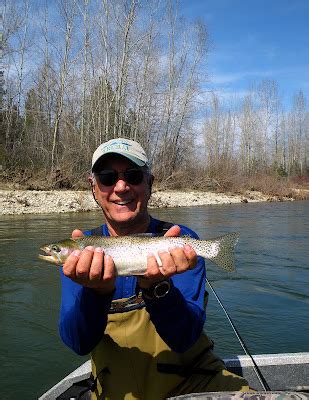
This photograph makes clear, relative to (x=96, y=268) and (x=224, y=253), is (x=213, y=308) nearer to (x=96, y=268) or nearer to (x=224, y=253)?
(x=224, y=253)

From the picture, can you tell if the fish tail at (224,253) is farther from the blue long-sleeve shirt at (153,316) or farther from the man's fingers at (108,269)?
the man's fingers at (108,269)

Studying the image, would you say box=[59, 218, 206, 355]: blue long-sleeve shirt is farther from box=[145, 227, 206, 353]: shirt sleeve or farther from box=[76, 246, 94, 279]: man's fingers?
box=[76, 246, 94, 279]: man's fingers

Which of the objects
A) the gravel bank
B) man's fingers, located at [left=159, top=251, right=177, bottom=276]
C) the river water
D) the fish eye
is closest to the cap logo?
the fish eye

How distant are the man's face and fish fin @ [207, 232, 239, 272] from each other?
0.52 meters

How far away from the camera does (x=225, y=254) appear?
9.12 ft

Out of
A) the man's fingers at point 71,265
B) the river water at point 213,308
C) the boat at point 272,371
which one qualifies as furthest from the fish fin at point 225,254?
the river water at point 213,308

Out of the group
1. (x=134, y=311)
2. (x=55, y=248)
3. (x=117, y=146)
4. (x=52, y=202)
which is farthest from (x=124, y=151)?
(x=52, y=202)

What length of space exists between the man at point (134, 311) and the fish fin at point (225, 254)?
0.40 feet

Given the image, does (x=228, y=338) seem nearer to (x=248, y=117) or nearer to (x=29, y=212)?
(x=29, y=212)

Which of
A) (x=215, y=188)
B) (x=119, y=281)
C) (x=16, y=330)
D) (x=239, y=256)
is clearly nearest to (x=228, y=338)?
(x=16, y=330)

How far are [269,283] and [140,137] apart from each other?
95.7ft

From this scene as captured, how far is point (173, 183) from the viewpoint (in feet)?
116

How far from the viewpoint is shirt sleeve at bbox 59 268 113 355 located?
235 centimetres

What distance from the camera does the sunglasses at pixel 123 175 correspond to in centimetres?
276
